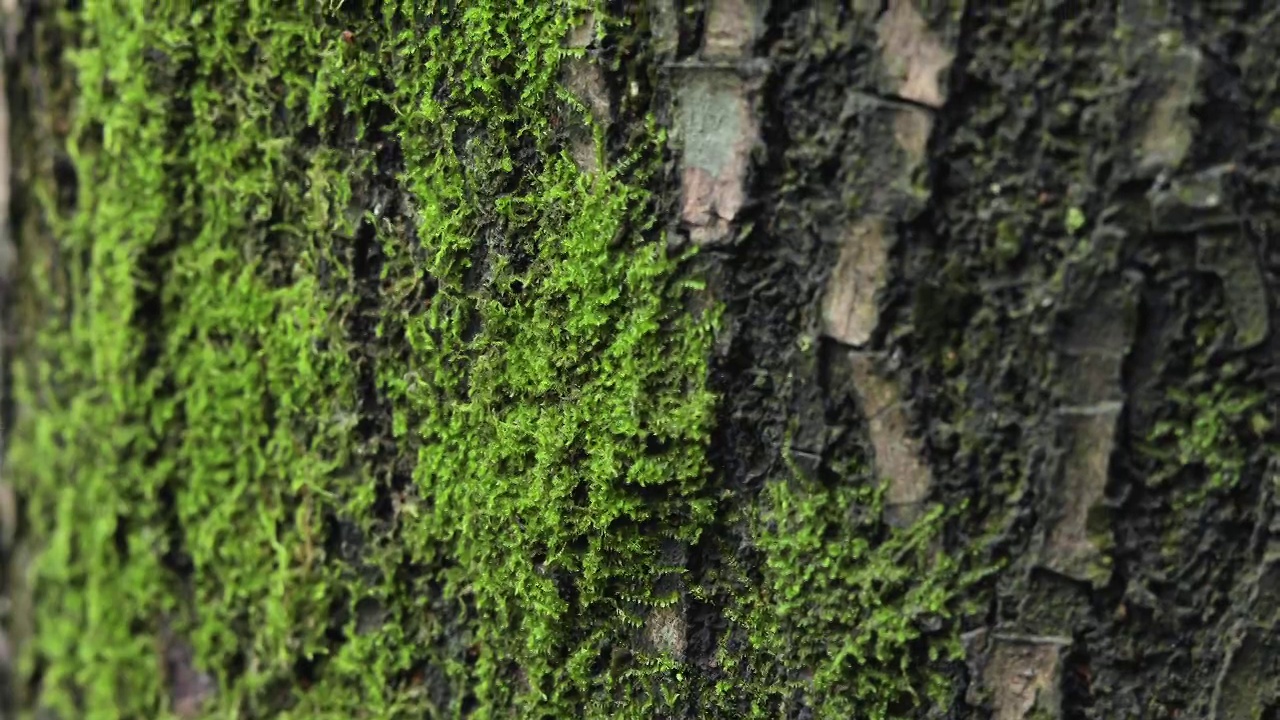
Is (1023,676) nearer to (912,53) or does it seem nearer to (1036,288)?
(1036,288)

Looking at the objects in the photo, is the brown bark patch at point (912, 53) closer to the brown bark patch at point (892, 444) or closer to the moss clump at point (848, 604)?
the brown bark patch at point (892, 444)

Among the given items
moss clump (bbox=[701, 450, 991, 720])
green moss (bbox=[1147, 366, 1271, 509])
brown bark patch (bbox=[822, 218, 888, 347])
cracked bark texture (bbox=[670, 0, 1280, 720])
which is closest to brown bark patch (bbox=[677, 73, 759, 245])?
cracked bark texture (bbox=[670, 0, 1280, 720])

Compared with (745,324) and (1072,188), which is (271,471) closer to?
(745,324)

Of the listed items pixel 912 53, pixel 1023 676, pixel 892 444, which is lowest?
pixel 1023 676

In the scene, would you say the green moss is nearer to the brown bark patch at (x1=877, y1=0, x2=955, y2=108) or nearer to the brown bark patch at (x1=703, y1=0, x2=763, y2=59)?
the brown bark patch at (x1=877, y1=0, x2=955, y2=108)

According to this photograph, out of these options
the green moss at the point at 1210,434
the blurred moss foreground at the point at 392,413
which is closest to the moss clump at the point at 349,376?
the blurred moss foreground at the point at 392,413

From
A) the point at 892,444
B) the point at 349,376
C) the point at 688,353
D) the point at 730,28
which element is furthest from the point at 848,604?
the point at 349,376

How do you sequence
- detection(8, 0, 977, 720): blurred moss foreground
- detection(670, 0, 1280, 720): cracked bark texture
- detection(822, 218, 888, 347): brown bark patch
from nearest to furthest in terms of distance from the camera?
detection(670, 0, 1280, 720): cracked bark texture
detection(822, 218, 888, 347): brown bark patch
detection(8, 0, 977, 720): blurred moss foreground
